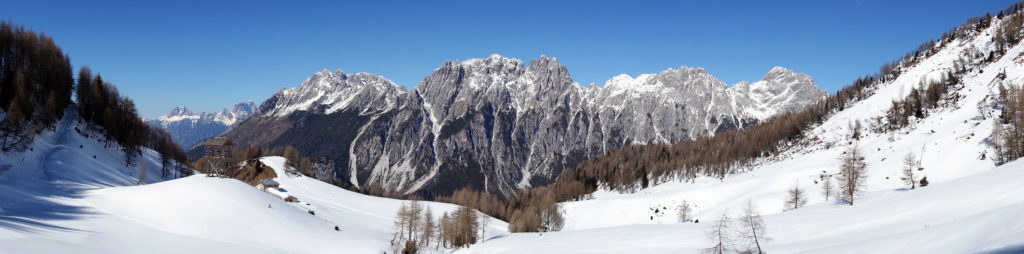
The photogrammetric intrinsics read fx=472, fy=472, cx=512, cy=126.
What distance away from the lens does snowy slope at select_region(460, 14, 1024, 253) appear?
20719 mm

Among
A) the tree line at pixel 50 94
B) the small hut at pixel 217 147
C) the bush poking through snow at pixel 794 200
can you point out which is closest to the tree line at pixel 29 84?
the tree line at pixel 50 94

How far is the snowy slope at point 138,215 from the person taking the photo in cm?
3456

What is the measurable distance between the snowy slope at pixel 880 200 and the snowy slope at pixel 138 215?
73.4ft

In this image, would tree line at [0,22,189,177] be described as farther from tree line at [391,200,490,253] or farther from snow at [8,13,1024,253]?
tree line at [391,200,490,253]

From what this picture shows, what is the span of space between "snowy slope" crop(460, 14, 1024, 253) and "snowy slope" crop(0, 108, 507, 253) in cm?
2238

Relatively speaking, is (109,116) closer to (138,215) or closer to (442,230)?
(138,215)

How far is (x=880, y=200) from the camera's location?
141ft

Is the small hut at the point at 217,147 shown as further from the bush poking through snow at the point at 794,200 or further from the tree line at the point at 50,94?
the bush poking through snow at the point at 794,200

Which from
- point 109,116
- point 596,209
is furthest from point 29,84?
point 596,209

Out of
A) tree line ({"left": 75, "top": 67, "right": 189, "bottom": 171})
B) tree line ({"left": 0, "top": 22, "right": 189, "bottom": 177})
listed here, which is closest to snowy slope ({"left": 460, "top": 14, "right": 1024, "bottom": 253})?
tree line ({"left": 0, "top": 22, "right": 189, "bottom": 177})

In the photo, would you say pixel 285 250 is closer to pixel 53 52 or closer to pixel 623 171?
pixel 53 52

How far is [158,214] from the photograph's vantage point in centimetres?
4675

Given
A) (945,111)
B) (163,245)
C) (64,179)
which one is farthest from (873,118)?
(64,179)

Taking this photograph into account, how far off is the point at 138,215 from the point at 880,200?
69.4 meters
